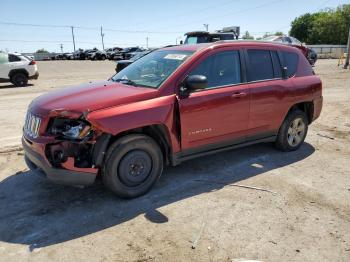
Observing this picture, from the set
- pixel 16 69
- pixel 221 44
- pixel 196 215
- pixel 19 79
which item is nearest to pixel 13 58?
pixel 16 69

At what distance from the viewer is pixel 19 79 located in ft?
54.3

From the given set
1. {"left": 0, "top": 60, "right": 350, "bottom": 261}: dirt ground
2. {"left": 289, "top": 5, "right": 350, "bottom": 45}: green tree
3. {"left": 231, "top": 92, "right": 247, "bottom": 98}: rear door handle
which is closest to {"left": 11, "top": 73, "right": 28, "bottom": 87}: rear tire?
{"left": 0, "top": 60, "right": 350, "bottom": 261}: dirt ground

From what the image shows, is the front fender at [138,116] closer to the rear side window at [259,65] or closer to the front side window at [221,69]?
the front side window at [221,69]

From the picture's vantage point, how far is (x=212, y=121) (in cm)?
489

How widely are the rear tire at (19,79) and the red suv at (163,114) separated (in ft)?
41.7

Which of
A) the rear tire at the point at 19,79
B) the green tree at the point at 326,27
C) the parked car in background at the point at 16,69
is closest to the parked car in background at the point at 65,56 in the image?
the parked car in background at the point at 16,69

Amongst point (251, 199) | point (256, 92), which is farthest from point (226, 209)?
point (256, 92)

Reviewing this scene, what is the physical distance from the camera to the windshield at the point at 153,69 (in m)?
4.75

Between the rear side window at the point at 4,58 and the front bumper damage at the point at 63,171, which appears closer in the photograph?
the front bumper damage at the point at 63,171

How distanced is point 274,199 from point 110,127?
217 cm

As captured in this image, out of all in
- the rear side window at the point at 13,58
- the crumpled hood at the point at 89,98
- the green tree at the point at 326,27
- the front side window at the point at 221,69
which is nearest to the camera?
the crumpled hood at the point at 89,98

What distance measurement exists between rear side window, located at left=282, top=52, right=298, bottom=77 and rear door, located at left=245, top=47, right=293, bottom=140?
19 centimetres

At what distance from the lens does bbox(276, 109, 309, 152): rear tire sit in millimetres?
6074

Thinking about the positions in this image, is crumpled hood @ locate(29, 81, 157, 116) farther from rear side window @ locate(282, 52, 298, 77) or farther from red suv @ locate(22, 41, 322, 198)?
rear side window @ locate(282, 52, 298, 77)
